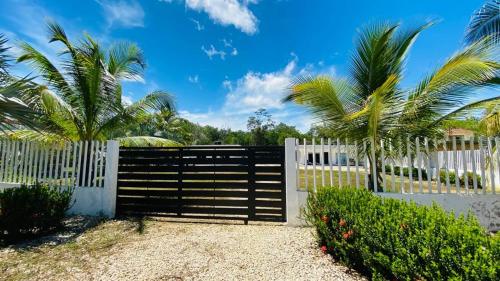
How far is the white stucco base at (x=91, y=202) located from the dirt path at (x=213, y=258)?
1.72 metres

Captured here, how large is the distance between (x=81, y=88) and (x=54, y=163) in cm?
207

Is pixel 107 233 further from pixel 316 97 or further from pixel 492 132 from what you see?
pixel 492 132

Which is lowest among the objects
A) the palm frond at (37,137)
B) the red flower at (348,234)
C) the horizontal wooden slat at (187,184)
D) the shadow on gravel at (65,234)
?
the shadow on gravel at (65,234)

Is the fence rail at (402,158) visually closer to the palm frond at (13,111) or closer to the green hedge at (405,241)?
the green hedge at (405,241)

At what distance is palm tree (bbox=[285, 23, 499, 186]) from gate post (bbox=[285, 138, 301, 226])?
0.96 m

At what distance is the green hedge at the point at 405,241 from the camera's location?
1.59 meters

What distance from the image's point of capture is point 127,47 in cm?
706

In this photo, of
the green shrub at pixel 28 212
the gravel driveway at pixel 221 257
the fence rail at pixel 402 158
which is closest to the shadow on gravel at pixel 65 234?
the green shrub at pixel 28 212

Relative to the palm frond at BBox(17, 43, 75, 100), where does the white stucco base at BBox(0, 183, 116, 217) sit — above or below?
below

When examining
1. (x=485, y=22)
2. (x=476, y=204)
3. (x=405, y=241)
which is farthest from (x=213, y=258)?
(x=485, y=22)

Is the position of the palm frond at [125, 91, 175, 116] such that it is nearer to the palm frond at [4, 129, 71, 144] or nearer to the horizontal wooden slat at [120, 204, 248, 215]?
the palm frond at [4, 129, 71, 144]

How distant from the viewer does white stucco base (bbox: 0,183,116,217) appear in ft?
19.2

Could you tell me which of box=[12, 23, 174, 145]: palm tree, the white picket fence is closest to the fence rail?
the white picket fence

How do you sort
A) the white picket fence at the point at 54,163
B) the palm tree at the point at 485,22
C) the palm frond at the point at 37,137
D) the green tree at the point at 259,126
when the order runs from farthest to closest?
the green tree at the point at 259,126 → the palm frond at the point at 37,137 → the palm tree at the point at 485,22 → the white picket fence at the point at 54,163
